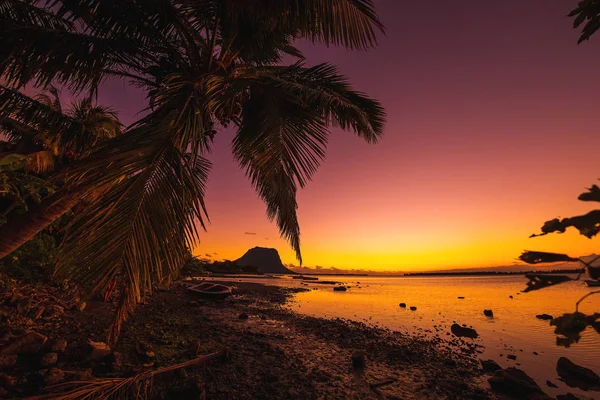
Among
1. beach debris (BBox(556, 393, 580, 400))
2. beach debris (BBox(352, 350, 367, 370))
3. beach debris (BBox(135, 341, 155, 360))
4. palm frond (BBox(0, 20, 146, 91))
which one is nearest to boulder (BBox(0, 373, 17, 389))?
Answer: beach debris (BBox(135, 341, 155, 360))

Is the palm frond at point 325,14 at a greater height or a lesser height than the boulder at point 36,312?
greater

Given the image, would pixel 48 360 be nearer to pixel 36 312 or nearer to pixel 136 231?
pixel 36 312

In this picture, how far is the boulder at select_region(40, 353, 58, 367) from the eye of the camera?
387 centimetres

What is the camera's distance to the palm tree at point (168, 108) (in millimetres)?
2643

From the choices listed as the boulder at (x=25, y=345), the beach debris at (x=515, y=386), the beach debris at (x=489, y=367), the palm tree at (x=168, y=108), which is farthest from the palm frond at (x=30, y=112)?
the beach debris at (x=489, y=367)

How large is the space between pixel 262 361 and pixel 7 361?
3.94m

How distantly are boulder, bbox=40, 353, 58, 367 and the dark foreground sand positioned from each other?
93mm

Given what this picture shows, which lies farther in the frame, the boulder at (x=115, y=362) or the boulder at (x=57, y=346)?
the boulder at (x=57, y=346)

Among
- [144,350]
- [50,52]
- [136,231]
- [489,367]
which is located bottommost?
[489,367]

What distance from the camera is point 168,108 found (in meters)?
3.71

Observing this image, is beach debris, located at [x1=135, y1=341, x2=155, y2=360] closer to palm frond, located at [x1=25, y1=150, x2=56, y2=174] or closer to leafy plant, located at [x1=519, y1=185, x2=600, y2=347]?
leafy plant, located at [x1=519, y1=185, x2=600, y2=347]

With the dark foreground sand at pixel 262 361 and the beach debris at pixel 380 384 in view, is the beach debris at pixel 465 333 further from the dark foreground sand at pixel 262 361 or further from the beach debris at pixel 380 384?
the beach debris at pixel 380 384

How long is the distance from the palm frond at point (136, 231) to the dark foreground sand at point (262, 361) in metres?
2.19

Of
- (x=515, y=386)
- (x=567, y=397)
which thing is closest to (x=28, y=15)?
(x=515, y=386)
